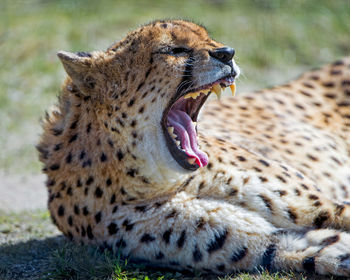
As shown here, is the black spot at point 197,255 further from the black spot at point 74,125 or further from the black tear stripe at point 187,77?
the black spot at point 74,125

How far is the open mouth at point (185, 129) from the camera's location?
2.83 meters

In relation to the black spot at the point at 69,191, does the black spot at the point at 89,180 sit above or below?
above

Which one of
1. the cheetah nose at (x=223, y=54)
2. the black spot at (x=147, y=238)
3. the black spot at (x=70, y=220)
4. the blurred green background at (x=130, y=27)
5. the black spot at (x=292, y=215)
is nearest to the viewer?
the cheetah nose at (x=223, y=54)

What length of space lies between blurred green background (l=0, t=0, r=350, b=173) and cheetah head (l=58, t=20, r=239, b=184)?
3397 mm

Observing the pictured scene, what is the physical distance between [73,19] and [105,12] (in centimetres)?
68

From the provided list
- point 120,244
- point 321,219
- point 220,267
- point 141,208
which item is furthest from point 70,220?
point 321,219

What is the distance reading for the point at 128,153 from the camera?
2830 mm

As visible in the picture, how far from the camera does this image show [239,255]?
2867mm

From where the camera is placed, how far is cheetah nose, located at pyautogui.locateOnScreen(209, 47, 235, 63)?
2773 millimetres

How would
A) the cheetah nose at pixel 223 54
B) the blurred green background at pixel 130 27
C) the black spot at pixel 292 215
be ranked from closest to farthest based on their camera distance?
the cheetah nose at pixel 223 54
the black spot at pixel 292 215
the blurred green background at pixel 130 27

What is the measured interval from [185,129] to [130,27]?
458 cm

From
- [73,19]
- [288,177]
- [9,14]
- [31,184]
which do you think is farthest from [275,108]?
[9,14]

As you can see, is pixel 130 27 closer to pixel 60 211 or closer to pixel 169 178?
pixel 60 211

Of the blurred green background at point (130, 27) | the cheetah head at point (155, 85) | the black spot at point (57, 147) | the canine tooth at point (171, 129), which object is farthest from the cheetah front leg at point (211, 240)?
the blurred green background at point (130, 27)
